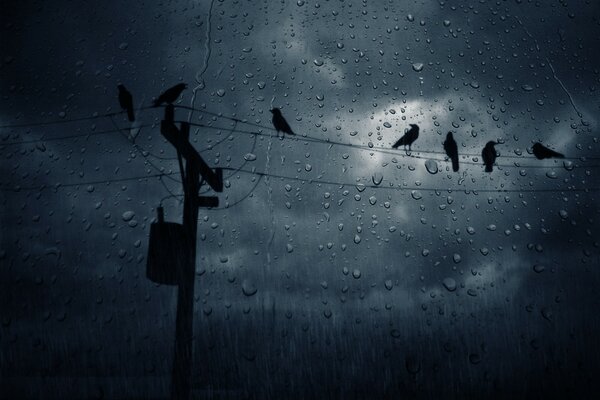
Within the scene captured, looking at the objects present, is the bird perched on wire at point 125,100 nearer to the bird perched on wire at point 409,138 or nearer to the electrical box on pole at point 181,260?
the electrical box on pole at point 181,260

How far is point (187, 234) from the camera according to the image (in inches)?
174

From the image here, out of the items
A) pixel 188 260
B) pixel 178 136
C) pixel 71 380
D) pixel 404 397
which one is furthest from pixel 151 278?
pixel 404 397

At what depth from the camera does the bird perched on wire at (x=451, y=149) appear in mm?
5484

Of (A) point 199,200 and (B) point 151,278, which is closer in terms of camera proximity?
(B) point 151,278

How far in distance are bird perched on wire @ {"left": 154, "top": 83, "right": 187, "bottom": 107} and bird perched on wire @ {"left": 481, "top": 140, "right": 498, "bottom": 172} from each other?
4.67 m

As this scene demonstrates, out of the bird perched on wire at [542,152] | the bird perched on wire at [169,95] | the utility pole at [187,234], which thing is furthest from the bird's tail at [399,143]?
the bird perched on wire at [169,95]

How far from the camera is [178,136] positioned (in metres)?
4.76

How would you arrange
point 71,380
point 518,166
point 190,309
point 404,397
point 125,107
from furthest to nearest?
point 518,166, point 125,107, point 190,309, point 404,397, point 71,380

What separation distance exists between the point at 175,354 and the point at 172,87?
11.6 ft

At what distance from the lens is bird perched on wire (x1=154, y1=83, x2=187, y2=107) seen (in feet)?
17.2

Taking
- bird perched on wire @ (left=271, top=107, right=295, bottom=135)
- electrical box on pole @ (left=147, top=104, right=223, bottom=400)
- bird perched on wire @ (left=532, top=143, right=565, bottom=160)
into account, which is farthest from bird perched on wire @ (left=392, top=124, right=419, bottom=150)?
electrical box on pole @ (left=147, top=104, right=223, bottom=400)

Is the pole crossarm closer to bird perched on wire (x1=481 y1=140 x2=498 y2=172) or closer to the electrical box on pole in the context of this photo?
the electrical box on pole

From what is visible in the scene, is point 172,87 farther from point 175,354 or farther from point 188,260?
point 175,354

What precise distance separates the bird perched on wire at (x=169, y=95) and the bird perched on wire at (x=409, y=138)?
3310 millimetres
